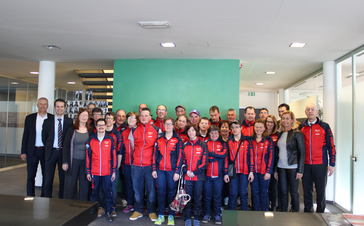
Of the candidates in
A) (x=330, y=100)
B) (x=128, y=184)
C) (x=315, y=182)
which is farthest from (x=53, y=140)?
(x=330, y=100)

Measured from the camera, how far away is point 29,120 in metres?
4.13

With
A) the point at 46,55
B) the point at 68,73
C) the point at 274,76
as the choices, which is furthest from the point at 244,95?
the point at 46,55

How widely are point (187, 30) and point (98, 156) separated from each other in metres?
2.19

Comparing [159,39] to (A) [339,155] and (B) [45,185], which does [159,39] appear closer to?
(B) [45,185]

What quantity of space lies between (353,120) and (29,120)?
5598mm

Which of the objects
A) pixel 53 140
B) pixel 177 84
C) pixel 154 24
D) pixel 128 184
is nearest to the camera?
pixel 154 24

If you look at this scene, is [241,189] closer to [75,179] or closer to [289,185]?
[289,185]

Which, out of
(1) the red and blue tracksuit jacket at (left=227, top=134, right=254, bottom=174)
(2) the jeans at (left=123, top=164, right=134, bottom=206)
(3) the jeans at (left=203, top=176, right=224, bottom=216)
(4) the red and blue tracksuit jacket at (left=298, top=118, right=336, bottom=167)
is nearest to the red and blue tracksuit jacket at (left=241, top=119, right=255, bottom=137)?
(1) the red and blue tracksuit jacket at (left=227, top=134, right=254, bottom=174)

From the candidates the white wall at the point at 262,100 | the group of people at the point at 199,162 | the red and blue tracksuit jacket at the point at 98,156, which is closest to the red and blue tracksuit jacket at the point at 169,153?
the group of people at the point at 199,162

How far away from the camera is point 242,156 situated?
3605mm

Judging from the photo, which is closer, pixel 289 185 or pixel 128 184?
pixel 289 185

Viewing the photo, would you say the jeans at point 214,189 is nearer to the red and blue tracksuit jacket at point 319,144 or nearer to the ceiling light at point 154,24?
the red and blue tracksuit jacket at point 319,144

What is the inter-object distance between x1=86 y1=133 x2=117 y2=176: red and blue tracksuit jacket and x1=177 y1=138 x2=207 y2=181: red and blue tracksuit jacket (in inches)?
40.8

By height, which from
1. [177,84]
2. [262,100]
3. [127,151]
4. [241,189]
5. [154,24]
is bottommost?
[241,189]
